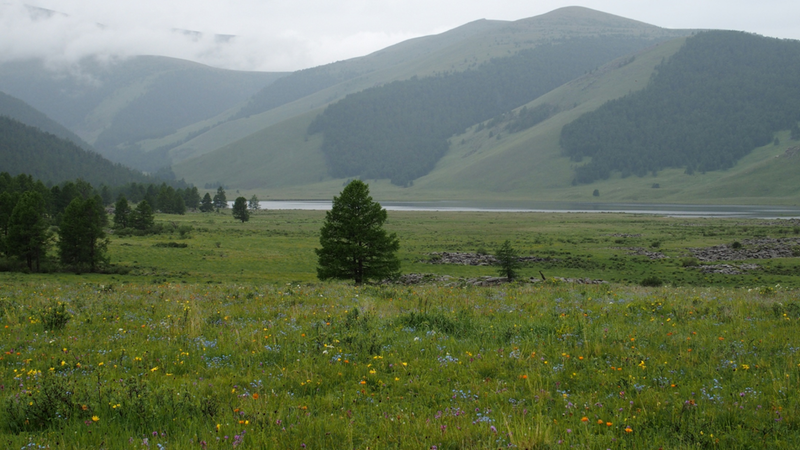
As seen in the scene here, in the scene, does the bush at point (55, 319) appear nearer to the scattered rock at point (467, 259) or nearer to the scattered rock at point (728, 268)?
the scattered rock at point (467, 259)

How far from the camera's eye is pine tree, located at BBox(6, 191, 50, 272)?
145 feet

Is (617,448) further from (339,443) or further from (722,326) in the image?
(722,326)

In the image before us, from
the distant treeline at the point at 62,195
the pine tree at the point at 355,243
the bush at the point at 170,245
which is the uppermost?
the distant treeline at the point at 62,195

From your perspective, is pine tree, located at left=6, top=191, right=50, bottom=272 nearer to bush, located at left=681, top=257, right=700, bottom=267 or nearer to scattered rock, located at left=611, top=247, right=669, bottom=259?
bush, located at left=681, top=257, right=700, bottom=267

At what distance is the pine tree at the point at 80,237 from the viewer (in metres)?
46.1

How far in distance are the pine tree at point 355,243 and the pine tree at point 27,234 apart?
99.5 ft

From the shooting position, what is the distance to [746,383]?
6.29 meters

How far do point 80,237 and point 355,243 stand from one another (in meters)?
30.3

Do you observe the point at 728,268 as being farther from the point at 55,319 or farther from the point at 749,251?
the point at 55,319

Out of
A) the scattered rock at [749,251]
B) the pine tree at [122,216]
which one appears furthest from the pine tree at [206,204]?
the scattered rock at [749,251]

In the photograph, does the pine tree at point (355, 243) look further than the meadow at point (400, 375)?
Yes

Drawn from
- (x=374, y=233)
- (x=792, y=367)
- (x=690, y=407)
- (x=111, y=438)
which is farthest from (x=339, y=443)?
(x=374, y=233)

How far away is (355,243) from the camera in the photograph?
115 ft

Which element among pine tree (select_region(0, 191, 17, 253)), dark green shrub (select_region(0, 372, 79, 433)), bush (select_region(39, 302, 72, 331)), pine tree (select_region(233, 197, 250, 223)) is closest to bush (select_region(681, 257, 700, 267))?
bush (select_region(39, 302, 72, 331))
